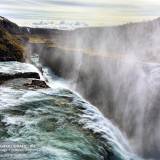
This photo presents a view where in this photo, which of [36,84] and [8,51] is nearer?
[36,84]

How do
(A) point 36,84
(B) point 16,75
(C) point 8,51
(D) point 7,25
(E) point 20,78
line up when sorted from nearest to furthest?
1. (A) point 36,84
2. (E) point 20,78
3. (B) point 16,75
4. (C) point 8,51
5. (D) point 7,25

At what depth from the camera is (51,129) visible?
1622 centimetres

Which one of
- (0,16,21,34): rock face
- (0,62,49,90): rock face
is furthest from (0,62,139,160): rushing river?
(0,16,21,34): rock face

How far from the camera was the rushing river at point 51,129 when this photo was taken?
1386cm

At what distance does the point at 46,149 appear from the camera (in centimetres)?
1396

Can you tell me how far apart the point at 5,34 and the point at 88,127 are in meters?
27.3

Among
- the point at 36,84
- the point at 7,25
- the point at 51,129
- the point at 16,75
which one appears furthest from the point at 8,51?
the point at 7,25

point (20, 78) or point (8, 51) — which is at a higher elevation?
point (20, 78)

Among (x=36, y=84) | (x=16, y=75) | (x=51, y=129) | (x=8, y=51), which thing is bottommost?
(x=8, y=51)

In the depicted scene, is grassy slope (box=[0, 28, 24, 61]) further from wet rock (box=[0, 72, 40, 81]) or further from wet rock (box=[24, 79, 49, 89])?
wet rock (box=[24, 79, 49, 89])

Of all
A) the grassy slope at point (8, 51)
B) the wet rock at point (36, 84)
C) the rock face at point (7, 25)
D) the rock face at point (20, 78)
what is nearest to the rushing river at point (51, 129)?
the wet rock at point (36, 84)

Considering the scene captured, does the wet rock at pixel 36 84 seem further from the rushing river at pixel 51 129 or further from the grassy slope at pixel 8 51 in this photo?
the grassy slope at pixel 8 51

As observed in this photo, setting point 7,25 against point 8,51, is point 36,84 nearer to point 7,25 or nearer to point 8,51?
point 8,51

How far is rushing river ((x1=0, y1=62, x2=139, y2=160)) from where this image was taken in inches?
546
